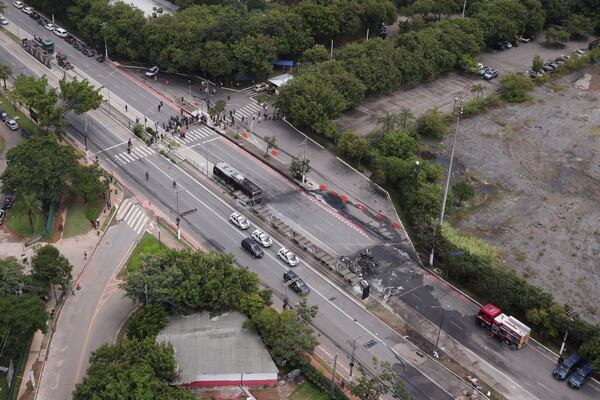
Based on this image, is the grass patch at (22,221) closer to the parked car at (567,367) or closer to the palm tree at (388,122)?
the palm tree at (388,122)

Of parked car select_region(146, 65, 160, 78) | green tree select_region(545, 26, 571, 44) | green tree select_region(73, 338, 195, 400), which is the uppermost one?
green tree select_region(545, 26, 571, 44)

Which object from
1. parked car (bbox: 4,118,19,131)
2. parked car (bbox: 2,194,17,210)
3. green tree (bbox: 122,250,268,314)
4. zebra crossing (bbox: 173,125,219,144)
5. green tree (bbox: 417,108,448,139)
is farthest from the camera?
green tree (bbox: 417,108,448,139)

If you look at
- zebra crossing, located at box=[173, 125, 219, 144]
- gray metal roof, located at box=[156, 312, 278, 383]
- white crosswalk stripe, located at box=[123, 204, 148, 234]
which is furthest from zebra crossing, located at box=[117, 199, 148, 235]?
gray metal roof, located at box=[156, 312, 278, 383]

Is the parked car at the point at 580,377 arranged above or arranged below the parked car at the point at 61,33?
below

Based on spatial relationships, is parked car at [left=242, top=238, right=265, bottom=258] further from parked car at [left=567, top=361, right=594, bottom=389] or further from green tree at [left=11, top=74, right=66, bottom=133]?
green tree at [left=11, top=74, right=66, bottom=133]

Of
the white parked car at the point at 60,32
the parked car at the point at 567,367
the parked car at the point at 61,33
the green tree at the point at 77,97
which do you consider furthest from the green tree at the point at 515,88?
the white parked car at the point at 60,32

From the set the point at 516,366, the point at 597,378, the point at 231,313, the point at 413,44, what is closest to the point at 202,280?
the point at 231,313
